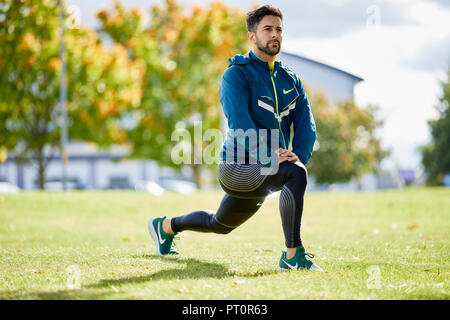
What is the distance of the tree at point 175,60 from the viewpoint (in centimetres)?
3131

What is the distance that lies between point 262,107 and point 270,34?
653mm

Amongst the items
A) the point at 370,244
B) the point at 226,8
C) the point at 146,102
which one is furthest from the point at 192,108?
the point at 370,244

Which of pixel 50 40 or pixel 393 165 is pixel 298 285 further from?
pixel 393 165

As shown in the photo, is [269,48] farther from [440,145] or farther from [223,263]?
[440,145]

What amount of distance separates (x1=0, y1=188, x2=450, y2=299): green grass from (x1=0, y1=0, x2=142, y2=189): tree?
1148 cm

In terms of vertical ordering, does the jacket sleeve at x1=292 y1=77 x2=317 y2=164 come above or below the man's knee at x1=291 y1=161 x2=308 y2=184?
above

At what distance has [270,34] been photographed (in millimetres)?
5117

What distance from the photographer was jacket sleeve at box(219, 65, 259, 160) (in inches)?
194

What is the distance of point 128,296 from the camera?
3.99 m

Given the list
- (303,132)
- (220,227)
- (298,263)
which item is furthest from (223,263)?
(303,132)

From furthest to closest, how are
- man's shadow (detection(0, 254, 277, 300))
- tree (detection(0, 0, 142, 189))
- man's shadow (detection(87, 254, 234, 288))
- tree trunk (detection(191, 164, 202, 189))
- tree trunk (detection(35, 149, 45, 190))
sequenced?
1. tree trunk (detection(191, 164, 202, 189))
2. tree trunk (detection(35, 149, 45, 190))
3. tree (detection(0, 0, 142, 189))
4. man's shadow (detection(87, 254, 234, 288))
5. man's shadow (detection(0, 254, 277, 300))

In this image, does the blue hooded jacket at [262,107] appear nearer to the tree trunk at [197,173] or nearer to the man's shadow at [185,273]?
the man's shadow at [185,273]

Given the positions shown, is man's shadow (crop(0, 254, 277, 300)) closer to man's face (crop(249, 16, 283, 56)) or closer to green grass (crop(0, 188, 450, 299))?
green grass (crop(0, 188, 450, 299))

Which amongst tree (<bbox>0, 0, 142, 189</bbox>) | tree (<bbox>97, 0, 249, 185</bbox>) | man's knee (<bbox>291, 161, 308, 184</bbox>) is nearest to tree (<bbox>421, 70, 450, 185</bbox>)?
tree (<bbox>97, 0, 249, 185</bbox>)
